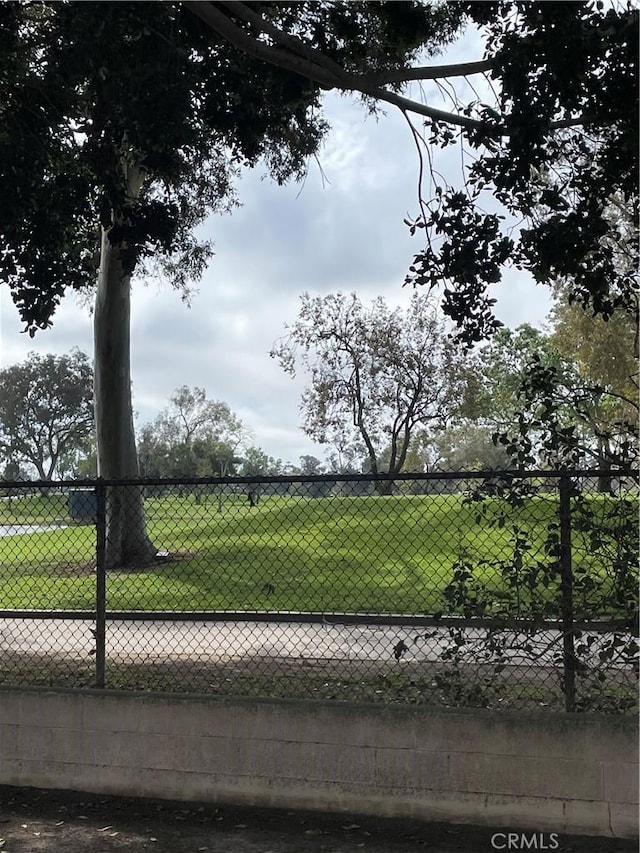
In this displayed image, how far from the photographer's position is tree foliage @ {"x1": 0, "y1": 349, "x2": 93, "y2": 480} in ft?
203

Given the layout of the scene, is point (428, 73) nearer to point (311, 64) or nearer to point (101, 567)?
point (311, 64)

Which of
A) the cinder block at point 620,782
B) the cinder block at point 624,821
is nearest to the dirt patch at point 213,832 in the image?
the cinder block at point 624,821

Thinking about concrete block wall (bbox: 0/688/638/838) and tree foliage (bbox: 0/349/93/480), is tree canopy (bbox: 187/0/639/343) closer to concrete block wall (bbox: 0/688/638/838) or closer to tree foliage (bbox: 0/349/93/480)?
concrete block wall (bbox: 0/688/638/838)

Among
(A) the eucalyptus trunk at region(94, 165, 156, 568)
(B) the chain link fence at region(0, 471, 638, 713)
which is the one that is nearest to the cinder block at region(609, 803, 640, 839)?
(B) the chain link fence at region(0, 471, 638, 713)

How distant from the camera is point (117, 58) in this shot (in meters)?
6.18

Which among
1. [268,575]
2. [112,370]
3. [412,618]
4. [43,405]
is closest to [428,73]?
[412,618]

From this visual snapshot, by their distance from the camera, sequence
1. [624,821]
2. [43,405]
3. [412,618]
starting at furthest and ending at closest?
[43,405] → [412,618] → [624,821]

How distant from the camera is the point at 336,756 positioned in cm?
513

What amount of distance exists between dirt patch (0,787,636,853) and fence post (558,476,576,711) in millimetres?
761

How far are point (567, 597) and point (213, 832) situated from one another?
7.35ft

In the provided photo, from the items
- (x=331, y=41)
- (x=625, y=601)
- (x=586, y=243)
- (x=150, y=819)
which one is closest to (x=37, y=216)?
(x=331, y=41)

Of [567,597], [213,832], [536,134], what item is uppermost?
[536,134]

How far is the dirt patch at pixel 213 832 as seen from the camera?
4.67 meters

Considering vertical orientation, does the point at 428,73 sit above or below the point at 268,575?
above
